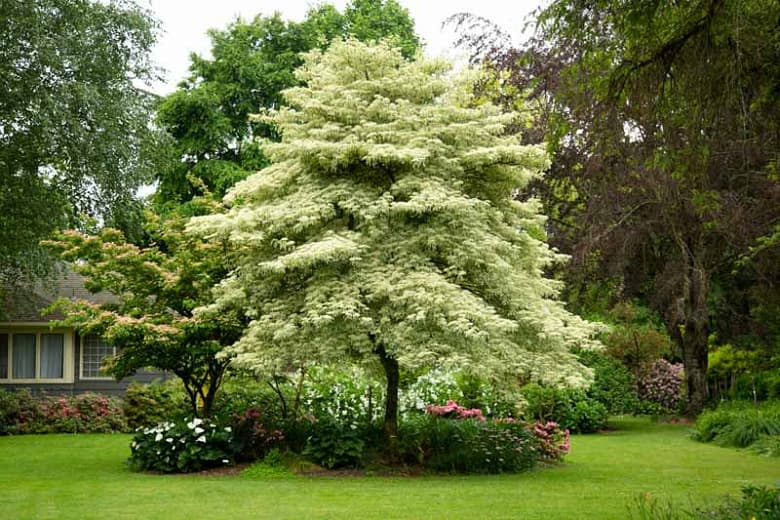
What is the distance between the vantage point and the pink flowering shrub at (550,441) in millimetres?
15945

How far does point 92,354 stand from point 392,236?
603 inches

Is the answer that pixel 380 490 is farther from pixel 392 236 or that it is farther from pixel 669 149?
pixel 669 149

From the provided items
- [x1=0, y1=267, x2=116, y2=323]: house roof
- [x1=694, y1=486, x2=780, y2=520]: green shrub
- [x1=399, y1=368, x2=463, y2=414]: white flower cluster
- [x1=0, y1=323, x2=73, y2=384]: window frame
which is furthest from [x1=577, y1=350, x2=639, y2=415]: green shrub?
[x1=694, y1=486, x2=780, y2=520]: green shrub

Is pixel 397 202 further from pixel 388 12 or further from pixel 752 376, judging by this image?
pixel 388 12

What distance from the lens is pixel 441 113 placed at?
48.3 ft

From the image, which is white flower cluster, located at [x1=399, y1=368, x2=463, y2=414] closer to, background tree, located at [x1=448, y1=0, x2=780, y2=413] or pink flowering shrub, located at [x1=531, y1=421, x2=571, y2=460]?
pink flowering shrub, located at [x1=531, y1=421, x2=571, y2=460]

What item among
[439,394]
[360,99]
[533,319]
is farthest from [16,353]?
[533,319]

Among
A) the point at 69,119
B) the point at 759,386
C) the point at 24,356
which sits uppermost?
the point at 69,119

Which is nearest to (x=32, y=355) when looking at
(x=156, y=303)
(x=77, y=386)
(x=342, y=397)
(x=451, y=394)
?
(x=77, y=386)

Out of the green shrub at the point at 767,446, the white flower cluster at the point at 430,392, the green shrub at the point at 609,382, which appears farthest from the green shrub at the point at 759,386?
the white flower cluster at the point at 430,392

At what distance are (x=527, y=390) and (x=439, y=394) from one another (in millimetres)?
3886

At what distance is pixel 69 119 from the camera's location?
654 inches

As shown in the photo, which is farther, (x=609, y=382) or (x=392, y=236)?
(x=609, y=382)

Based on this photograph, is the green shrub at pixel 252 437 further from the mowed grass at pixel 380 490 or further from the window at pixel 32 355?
the window at pixel 32 355
